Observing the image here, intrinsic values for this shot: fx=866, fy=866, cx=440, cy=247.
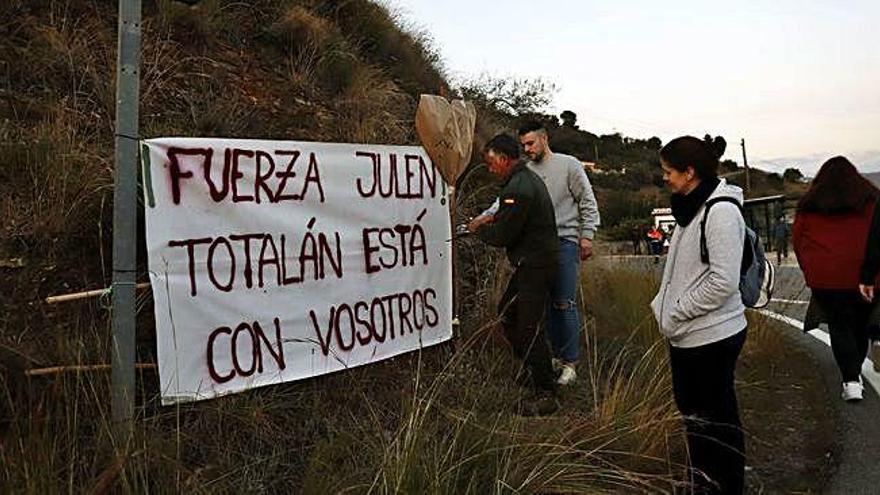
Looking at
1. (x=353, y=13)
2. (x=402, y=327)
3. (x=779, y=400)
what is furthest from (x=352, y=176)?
(x=353, y=13)

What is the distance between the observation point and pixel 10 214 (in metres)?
4.60

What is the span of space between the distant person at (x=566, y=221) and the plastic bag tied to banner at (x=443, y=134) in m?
0.55

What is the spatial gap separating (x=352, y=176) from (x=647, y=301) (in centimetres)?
374

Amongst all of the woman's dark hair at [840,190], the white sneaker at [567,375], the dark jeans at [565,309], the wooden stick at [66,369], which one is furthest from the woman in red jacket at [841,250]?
the wooden stick at [66,369]

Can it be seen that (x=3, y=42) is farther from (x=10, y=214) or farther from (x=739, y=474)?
(x=739, y=474)

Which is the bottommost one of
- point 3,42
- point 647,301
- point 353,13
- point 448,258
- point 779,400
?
point 779,400

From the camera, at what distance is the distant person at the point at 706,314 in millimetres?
3836

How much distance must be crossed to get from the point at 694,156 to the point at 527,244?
1788 millimetres

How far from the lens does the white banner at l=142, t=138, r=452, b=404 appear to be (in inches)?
158

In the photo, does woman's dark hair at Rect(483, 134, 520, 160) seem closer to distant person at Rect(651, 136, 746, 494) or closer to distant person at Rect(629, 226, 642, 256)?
distant person at Rect(651, 136, 746, 494)

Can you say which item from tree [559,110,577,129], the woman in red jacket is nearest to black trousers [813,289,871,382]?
the woman in red jacket

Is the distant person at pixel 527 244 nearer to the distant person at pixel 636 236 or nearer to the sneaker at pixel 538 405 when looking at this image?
the sneaker at pixel 538 405

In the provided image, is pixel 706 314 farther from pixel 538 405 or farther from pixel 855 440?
pixel 855 440

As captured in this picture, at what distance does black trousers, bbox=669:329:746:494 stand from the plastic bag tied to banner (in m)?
2.38
